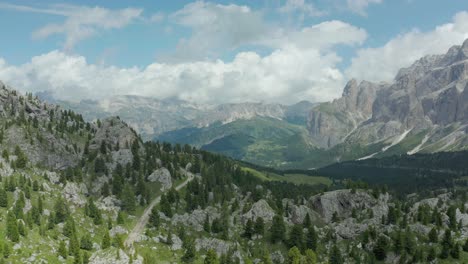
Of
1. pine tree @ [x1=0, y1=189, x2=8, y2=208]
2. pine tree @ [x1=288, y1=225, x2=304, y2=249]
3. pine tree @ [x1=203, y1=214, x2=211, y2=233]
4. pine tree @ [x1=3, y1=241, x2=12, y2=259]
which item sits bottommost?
pine tree @ [x1=288, y1=225, x2=304, y2=249]

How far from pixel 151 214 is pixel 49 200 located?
4258cm

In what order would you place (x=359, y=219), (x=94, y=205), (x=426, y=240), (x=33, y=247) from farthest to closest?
(x=359, y=219), (x=94, y=205), (x=426, y=240), (x=33, y=247)

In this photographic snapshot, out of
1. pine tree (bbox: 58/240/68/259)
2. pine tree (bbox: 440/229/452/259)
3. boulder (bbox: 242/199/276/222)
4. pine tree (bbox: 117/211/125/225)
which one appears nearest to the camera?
pine tree (bbox: 58/240/68/259)

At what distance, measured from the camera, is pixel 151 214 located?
19188 centimetres

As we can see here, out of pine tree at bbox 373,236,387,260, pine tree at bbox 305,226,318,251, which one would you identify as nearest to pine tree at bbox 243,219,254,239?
pine tree at bbox 305,226,318,251

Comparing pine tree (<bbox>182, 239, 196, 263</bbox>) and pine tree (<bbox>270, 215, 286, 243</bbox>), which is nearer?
pine tree (<bbox>182, 239, 196, 263</bbox>)

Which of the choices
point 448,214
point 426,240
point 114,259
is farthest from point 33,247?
point 448,214

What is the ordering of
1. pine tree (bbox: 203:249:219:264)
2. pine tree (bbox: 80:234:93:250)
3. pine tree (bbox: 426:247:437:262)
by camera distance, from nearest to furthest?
pine tree (bbox: 203:249:219:264)
pine tree (bbox: 80:234:93:250)
pine tree (bbox: 426:247:437:262)

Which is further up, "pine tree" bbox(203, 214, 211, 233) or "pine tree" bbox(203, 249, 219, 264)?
"pine tree" bbox(203, 214, 211, 233)

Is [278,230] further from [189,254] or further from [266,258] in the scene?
[189,254]

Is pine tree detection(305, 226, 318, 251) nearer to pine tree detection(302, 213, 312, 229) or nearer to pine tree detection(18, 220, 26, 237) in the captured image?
pine tree detection(302, 213, 312, 229)

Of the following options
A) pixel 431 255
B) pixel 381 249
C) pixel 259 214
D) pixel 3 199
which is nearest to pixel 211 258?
pixel 259 214

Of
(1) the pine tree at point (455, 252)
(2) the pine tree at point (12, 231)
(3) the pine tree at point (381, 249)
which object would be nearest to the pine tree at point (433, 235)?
(1) the pine tree at point (455, 252)

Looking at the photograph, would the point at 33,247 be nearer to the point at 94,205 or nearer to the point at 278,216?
the point at 94,205
